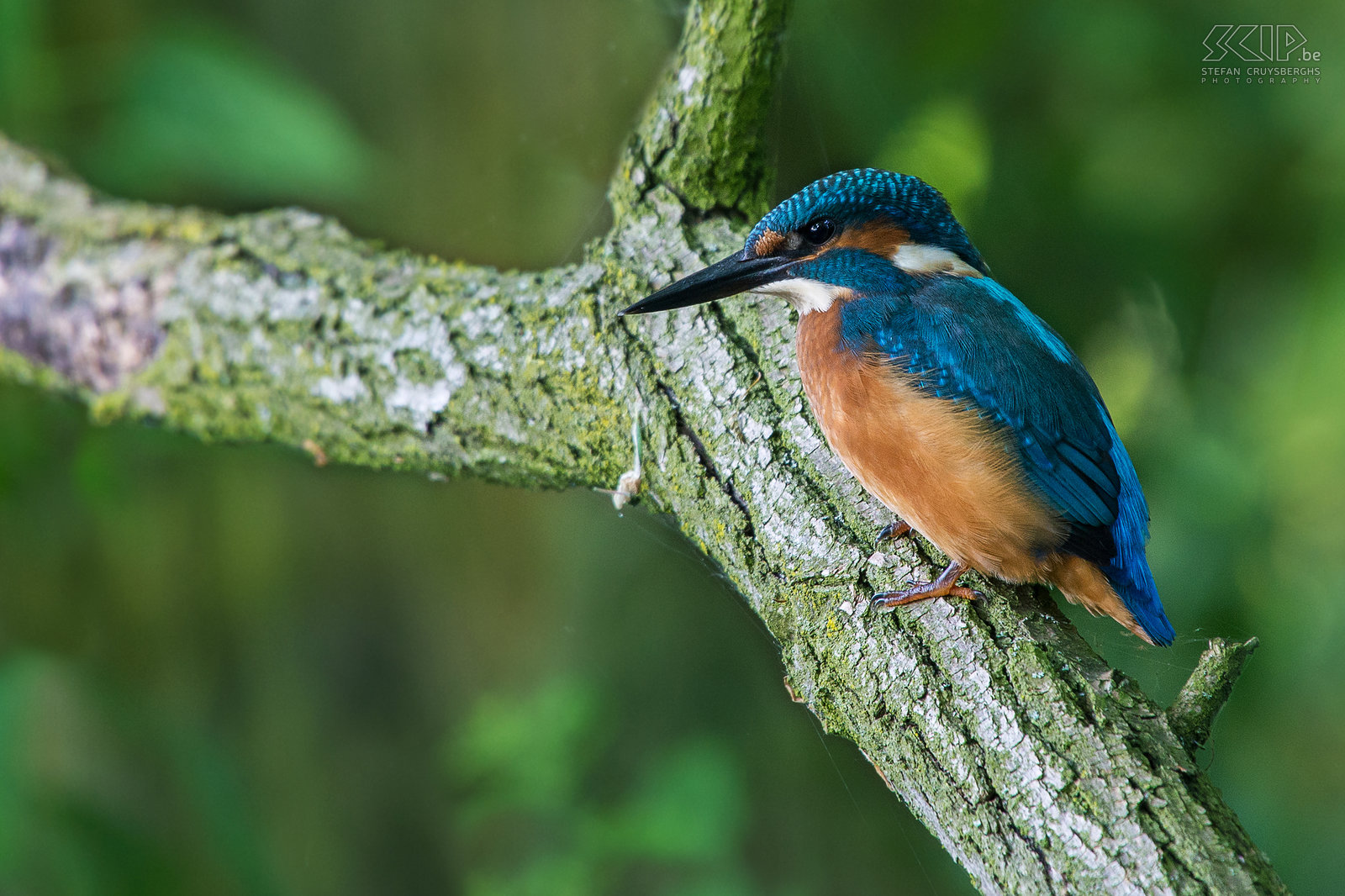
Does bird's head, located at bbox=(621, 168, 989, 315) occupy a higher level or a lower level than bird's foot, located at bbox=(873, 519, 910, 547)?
higher

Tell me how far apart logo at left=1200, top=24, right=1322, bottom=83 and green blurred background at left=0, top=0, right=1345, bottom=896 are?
0.03 metres

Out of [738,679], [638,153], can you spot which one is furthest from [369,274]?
[738,679]

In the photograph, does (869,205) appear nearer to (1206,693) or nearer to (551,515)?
(1206,693)

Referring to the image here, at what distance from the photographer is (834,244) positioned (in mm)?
1384

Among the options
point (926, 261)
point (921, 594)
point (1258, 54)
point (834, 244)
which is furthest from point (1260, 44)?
point (921, 594)

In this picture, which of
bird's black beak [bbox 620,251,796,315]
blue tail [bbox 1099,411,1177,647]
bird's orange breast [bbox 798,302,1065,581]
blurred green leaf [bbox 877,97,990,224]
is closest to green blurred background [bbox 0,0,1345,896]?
blurred green leaf [bbox 877,97,990,224]

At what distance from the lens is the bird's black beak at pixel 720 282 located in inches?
52.9

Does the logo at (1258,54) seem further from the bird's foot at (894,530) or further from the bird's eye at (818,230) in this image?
the bird's foot at (894,530)

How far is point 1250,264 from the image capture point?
1.94 m

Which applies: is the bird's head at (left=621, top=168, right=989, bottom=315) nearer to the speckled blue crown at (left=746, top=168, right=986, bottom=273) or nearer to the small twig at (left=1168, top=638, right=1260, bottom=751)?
the speckled blue crown at (left=746, top=168, right=986, bottom=273)

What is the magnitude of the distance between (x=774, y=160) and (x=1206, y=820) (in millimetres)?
1321

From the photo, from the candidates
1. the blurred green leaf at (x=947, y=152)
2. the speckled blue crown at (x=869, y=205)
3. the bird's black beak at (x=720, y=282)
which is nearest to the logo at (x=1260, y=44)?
the blurred green leaf at (x=947, y=152)

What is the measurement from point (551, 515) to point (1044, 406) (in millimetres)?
1697

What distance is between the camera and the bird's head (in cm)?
136
